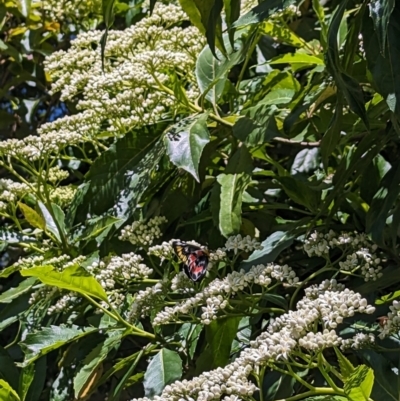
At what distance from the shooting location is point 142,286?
1.33m

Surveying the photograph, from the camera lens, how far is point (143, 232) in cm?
138

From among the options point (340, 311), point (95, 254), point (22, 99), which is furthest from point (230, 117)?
point (22, 99)

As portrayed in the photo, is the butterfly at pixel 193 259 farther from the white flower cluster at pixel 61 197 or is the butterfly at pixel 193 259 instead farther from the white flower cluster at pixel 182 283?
the white flower cluster at pixel 61 197

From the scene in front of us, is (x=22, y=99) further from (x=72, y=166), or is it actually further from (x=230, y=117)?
(x=230, y=117)

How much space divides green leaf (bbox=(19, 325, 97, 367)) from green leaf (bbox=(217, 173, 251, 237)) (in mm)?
267

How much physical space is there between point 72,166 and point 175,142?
65cm

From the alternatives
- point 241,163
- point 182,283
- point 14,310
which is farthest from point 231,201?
point 14,310

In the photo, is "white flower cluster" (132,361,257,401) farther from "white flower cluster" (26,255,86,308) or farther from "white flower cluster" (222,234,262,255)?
"white flower cluster" (26,255,86,308)

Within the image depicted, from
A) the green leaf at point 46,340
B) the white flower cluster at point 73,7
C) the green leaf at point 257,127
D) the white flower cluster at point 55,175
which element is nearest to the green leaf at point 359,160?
the green leaf at point 257,127

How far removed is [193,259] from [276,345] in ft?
0.94

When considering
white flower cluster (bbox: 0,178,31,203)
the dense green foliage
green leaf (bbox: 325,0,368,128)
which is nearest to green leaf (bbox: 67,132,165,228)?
the dense green foliage

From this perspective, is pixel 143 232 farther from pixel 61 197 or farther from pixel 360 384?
pixel 360 384

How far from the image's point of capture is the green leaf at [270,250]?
123 centimetres

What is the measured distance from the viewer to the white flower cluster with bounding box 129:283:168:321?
116cm
